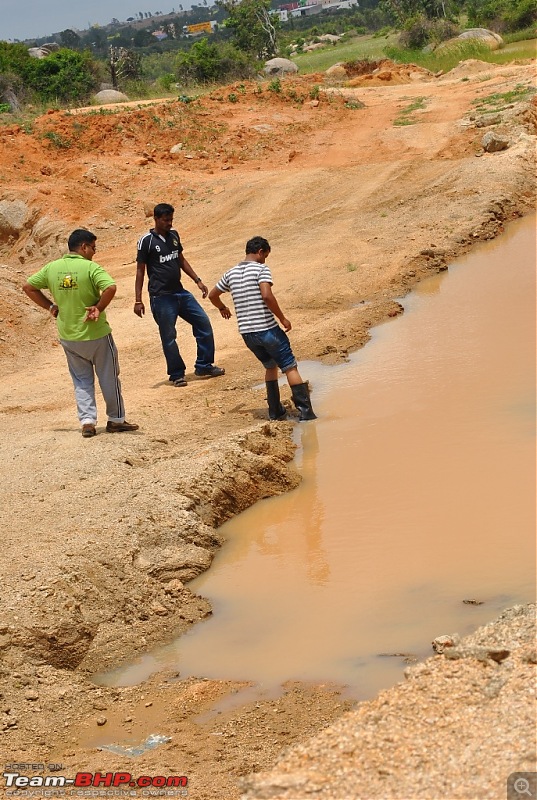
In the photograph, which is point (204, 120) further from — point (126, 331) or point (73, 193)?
point (126, 331)

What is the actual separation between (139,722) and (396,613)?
1.36 m

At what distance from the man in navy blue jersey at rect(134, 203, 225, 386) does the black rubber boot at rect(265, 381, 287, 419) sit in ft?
4.69

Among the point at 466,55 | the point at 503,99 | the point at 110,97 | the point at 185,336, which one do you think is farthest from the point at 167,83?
the point at 185,336

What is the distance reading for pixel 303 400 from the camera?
7.53 metres

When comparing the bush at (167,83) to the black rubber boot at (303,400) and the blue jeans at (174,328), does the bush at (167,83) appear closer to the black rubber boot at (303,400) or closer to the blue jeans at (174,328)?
the blue jeans at (174,328)

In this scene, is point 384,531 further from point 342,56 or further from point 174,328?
point 342,56

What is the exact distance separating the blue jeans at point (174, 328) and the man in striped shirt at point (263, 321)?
133 centimetres

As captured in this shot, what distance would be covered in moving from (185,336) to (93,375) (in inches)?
132

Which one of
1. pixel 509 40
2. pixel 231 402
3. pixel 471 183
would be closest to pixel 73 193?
pixel 471 183

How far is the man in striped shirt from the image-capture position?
7.35m

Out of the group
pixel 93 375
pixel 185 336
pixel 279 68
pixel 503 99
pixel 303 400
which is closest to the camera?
pixel 93 375

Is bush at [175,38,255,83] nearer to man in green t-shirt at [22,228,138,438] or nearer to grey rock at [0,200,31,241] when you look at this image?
grey rock at [0,200,31,241]

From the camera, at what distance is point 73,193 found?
60.9 feet

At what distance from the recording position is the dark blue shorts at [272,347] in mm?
7430
